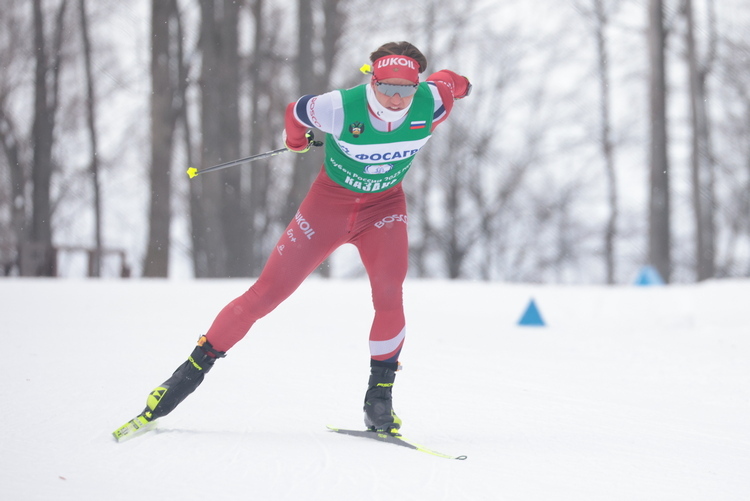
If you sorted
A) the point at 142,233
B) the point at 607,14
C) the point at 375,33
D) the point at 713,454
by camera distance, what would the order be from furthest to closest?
the point at 142,233 → the point at 607,14 → the point at 375,33 → the point at 713,454

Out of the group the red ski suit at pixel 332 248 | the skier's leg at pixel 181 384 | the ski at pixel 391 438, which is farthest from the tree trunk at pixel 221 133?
the ski at pixel 391 438

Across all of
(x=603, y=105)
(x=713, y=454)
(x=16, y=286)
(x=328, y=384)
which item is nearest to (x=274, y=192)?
(x=603, y=105)

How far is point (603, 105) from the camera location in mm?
23703

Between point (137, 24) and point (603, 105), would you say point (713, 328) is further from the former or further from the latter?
point (603, 105)

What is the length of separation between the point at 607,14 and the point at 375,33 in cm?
694

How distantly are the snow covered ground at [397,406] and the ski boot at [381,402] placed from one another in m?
0.13

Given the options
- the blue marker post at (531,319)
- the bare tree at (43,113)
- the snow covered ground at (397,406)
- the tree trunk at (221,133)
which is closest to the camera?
the snow covered ground at (397,406)

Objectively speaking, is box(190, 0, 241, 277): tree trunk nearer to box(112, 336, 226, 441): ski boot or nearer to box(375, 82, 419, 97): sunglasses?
box(112, 336, 226, 441): ski boot

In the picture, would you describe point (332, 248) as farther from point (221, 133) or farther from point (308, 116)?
point (221, 133)

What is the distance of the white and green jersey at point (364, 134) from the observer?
368 centimetres

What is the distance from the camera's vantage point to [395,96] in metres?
3.63

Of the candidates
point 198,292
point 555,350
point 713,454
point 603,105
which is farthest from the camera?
point 603,105

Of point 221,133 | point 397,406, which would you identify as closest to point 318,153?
point 221,133

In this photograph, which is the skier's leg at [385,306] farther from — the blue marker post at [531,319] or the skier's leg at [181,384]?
the blue marker post at [531,319]
